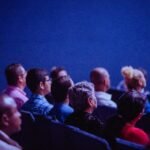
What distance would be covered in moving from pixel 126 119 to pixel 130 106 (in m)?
0.10

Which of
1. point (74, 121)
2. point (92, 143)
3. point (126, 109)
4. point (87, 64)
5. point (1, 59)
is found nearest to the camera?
point (92, 143)

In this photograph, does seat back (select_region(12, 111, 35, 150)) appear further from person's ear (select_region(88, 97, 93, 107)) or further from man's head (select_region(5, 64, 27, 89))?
man's head (select_region(5, 64, 27, 89))

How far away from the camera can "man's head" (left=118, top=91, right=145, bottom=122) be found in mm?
3434

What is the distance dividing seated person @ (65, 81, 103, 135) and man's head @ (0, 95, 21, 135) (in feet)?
2.43

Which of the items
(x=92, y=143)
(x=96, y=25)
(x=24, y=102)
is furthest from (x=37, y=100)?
(x=96, y=25)

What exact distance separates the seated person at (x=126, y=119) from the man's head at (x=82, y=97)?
46cm

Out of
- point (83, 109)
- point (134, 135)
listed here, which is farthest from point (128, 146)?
point (83, 109)

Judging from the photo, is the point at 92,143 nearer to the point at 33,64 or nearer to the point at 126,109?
the point at 126,109

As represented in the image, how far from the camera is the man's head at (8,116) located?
3.00 m

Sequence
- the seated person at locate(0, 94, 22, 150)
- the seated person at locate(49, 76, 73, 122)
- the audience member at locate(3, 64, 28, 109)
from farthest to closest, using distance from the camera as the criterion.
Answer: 1. the audience member at locate(3, 64, 28, 109)
2. the seated person at locate(49, 76, 73, 122)
3. the seated person at locate(0, 94, 22, 150)

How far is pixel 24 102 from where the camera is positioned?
5012mm

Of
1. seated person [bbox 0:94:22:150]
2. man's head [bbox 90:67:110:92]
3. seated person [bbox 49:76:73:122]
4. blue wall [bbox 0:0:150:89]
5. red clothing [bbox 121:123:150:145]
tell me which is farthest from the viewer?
blue wall [bbox 0:0:150:89]

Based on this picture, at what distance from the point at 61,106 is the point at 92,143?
1.53 m

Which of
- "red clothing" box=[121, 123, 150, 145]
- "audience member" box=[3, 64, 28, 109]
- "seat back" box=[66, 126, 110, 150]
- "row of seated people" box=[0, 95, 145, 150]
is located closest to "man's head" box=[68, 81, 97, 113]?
"row of seated people" box=[0, 95, 145, 150]
